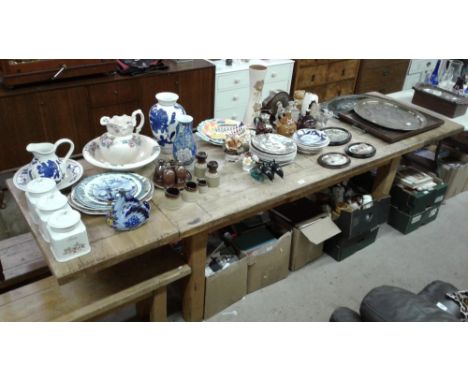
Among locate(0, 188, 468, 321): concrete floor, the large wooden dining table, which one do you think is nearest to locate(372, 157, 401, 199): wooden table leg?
the large wooden dining table

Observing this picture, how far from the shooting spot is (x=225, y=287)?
2.08 meters

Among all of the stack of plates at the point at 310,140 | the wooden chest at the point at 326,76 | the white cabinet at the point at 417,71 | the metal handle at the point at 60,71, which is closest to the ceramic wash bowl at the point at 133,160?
the stack of plates at the point at 310,140

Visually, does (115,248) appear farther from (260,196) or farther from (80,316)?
(260,196)

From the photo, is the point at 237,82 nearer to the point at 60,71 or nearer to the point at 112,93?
the point at 112,93

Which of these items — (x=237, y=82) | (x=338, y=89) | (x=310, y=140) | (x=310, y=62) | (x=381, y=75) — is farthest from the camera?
(x=381, y=75)

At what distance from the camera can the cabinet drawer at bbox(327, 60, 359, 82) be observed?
14.2ft

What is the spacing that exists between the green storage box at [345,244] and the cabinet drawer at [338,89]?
7.26 ft

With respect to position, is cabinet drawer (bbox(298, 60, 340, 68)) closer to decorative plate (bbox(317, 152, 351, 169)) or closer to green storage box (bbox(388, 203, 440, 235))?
green storage box (bbox(388, 203, 440, 235))

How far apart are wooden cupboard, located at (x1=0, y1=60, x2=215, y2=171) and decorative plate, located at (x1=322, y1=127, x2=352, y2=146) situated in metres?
1.44

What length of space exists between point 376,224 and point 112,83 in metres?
2.06

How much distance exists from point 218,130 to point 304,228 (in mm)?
688

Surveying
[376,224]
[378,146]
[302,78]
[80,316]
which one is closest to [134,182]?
[80,316]

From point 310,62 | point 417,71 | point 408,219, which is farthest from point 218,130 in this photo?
point 417,71

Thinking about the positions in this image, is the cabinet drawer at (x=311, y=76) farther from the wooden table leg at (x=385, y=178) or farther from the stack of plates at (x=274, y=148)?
the stack of plates at (x=274, y=148)
